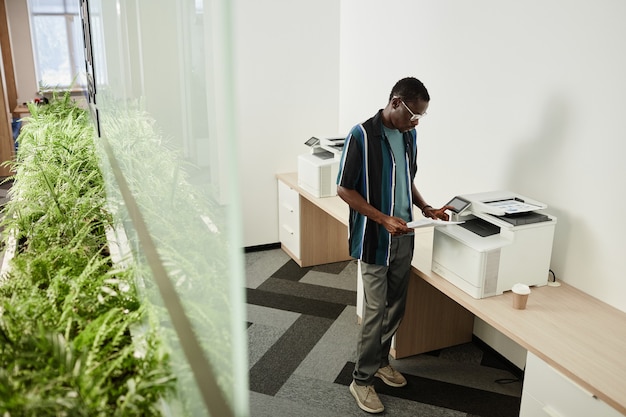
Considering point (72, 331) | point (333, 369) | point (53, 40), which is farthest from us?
point (53, 40)

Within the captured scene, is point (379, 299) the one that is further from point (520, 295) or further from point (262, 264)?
point (262, 264)

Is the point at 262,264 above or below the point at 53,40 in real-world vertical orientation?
below

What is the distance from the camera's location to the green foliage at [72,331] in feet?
3.24

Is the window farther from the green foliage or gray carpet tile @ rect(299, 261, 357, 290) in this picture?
the green foliage

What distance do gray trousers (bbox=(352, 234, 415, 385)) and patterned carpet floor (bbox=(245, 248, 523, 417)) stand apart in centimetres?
19

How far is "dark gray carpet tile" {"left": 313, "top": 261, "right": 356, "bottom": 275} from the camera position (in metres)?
4.03

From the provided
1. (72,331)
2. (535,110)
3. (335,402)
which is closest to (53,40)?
(335,402)

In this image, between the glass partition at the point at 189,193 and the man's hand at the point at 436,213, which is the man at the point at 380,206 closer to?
the man's hand at the point at 436,213

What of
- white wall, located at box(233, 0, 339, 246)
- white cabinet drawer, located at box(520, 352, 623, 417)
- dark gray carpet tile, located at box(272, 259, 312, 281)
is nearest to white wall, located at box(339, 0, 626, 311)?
white cabinet drawer, located at box(520, 352, 623, 417)

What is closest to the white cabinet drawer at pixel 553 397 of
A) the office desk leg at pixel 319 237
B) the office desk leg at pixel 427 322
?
the office desk leg at pixel 427 322

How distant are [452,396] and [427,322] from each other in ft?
1.45

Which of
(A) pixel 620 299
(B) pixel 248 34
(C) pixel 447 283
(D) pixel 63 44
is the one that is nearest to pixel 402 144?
(C) pixel 447 283

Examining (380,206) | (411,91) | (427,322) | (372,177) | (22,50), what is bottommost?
(427,322)

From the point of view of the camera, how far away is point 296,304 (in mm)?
3504
